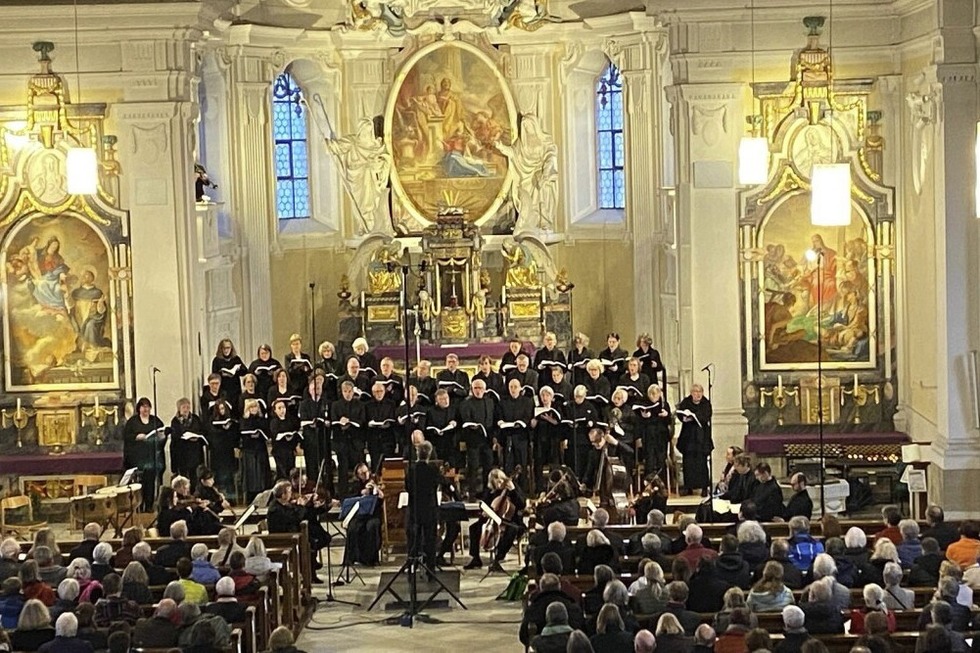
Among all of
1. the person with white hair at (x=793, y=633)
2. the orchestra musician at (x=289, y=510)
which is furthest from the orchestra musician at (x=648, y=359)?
the person with white hair at (x=793, y=633)

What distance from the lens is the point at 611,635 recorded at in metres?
12.8

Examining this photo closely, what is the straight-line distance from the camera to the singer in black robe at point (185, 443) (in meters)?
21.5

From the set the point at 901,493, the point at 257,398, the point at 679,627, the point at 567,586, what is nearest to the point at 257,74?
the point at 257,398

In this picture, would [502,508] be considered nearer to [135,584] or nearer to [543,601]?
[543,601]

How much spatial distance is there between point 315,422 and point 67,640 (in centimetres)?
880

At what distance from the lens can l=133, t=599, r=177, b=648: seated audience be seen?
13438 mm

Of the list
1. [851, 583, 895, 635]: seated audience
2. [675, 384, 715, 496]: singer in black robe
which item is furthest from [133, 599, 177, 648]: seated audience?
[675, 384, 715, 496]: singer in black robe

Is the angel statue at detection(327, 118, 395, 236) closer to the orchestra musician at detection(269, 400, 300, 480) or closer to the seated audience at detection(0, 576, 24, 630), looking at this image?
the orchestra musician at detection(269, 400, 300, 480)

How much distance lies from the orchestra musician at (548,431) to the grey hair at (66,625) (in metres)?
9.28

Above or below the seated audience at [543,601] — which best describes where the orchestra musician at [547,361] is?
above

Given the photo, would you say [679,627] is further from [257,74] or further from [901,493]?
[257,74]

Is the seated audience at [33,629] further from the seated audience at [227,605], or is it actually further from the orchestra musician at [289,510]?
the orchestra musician at [289,510]

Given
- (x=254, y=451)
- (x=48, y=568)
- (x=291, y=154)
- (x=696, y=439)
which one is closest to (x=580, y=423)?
(x=696, y=439)

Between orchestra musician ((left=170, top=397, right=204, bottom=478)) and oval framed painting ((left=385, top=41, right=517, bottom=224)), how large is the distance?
847cm
